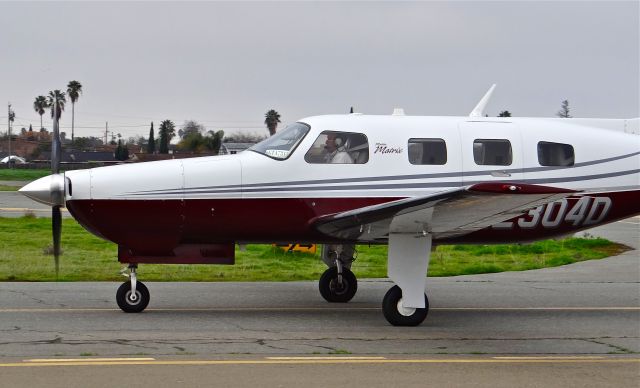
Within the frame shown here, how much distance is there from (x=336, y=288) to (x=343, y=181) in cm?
235

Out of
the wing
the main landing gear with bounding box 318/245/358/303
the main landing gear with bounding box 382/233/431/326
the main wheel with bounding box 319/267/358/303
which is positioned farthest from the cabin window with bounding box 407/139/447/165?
the main wheel with bounding box 319/267/358/303

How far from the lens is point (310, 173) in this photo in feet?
41.4

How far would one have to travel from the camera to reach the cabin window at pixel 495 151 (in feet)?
43.1

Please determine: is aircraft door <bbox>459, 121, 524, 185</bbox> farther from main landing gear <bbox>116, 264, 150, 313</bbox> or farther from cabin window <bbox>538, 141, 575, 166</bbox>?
main landing gear <bbox>116, 264, 150, 313</bbox>

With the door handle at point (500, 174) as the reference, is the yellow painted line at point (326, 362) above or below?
below

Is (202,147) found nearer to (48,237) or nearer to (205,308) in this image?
(48,237)

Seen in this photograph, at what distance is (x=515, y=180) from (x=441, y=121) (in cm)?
129

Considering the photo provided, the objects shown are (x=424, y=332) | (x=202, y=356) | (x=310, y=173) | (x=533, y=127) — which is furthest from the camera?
(x=533, y=127)

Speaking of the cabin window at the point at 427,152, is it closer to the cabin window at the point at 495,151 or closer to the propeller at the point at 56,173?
the cabin window at the point at 495,151

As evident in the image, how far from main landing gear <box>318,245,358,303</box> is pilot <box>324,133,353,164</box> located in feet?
6.94

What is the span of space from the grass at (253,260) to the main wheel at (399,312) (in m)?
5.27

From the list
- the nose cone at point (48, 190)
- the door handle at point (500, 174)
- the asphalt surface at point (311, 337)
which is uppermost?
the door handle at point (500, 174)

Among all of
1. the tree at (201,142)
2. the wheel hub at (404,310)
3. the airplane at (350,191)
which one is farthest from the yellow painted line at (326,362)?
the tree at (201,142)

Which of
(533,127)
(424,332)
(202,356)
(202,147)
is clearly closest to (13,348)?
(202,356)
